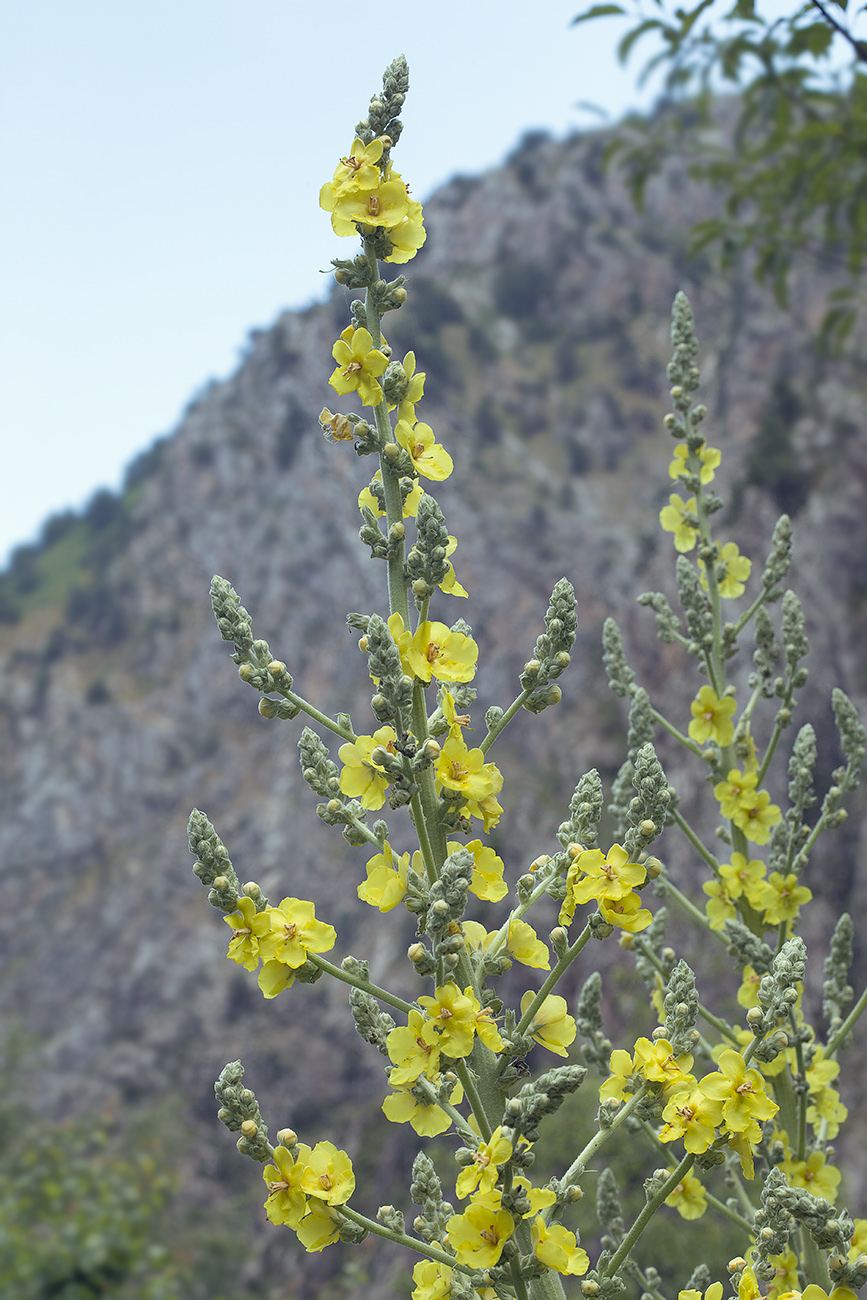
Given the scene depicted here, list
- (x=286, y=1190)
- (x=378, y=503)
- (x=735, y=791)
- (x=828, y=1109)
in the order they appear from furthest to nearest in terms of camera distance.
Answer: (x=735, y=791)
(x=828, y=1109)
(x=378, y=503)
(x=286, y=1190)

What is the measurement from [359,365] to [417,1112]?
1784 millimetres

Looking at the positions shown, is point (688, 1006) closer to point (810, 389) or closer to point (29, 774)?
point (810, 389)

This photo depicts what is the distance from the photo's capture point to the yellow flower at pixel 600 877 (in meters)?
2.01

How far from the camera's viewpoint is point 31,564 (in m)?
83.5

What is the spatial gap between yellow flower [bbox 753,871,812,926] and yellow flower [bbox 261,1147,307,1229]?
5.70 ft

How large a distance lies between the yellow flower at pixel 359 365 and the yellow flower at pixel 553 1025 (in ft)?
4.96

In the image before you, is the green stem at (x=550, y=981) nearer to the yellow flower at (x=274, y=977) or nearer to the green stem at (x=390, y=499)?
the yellow flower at (x=274, y=977)

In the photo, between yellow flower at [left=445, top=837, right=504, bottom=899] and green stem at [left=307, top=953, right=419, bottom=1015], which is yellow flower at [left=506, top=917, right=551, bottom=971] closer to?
yellow flower at [left=445, top=837, right=504, bottom=899]

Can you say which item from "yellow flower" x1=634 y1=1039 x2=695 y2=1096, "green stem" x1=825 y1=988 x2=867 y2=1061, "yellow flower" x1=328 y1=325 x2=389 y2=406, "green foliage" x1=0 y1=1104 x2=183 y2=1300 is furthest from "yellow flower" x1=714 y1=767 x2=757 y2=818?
"green foliage" x1=0 y1=1104 x2=183 y2=1300

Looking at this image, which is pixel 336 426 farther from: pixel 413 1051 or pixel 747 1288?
pixel 747 1288

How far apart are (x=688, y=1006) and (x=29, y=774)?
69.3m

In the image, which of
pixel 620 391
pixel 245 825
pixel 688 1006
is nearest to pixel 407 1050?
pixel 688 1006

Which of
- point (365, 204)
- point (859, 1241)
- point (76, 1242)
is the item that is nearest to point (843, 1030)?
point (859, 1241)

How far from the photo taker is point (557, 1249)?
1946 millimetres
